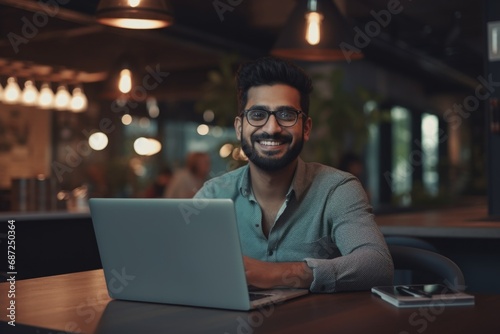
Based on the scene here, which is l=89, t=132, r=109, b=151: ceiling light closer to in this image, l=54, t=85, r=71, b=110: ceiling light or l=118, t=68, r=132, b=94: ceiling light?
l=54, t=85, r=71, b=110: ceiling light

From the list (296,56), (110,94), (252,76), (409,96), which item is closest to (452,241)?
(296,56)

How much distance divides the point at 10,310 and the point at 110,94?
527 centimetres

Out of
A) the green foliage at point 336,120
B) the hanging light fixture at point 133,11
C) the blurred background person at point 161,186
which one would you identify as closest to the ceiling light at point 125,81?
the green foliage at point 336,120

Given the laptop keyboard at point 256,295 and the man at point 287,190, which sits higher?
Answer: the man at point 287,190

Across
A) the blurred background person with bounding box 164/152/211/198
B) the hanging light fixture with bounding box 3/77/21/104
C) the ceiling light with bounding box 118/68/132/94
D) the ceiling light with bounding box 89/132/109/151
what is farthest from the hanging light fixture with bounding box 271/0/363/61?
the ceiling light with bounding box 89/132/109/151

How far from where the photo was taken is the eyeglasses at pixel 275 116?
222 centimetres

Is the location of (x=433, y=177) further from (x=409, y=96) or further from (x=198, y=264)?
(x=198, y=264)

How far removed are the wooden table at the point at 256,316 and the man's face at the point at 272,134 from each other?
0.47 m

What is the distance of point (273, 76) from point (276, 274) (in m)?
0.65

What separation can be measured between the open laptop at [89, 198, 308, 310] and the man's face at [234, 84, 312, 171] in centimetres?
46

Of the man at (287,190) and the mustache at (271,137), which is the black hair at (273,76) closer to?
the man at (287,190)

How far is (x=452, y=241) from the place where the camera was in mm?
3832

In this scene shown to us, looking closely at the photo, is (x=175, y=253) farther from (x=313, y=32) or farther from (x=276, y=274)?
(x=313, y=32)

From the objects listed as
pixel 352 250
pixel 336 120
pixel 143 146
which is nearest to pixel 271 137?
pixel 352 250
